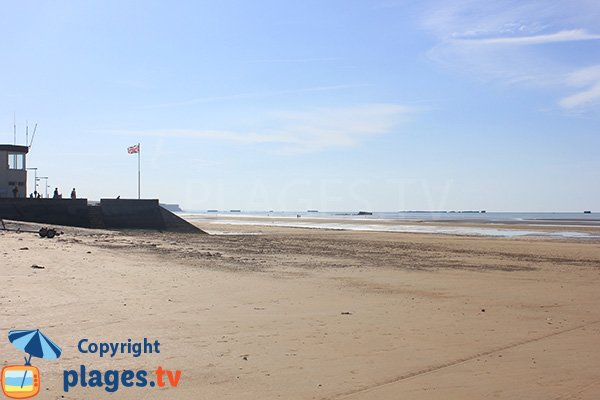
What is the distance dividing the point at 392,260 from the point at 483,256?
587cm

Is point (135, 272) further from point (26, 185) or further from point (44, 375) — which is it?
point (26, 185)

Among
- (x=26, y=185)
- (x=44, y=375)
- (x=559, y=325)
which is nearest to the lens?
(x=44, y=375)

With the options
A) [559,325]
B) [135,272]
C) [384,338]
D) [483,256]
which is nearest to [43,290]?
[135,272]

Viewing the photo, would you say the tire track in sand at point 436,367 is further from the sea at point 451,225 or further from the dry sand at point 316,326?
the sea at point 451,225

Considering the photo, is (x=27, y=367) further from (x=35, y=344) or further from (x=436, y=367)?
(x=436, y=367)

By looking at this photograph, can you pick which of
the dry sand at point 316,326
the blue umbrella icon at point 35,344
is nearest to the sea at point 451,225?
the dry sand at point 316,326

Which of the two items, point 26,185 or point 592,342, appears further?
point 26,185

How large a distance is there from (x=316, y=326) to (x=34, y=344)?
14.6 feet

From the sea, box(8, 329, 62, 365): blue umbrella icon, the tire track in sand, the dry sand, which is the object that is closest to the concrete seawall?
the sea

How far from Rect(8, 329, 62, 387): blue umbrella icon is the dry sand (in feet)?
0.50

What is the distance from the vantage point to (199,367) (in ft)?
23.5

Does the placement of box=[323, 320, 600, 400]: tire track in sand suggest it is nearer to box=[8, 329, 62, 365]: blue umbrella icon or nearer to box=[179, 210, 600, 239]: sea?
box=[8, 329, 62, 365]: blue umbrella icon

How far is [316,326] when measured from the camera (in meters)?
9.70

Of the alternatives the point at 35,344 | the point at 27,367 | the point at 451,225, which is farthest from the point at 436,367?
the point at 451,225
